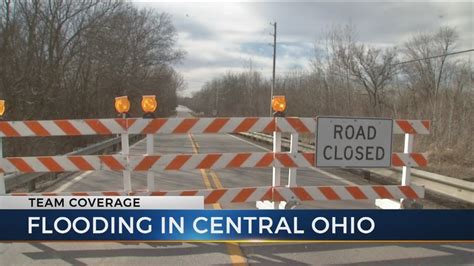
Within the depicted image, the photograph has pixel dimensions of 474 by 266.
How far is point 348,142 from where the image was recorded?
5.96m

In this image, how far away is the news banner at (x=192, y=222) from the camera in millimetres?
4977

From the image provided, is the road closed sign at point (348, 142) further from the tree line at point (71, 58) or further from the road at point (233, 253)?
the tree line at point (71, 58)

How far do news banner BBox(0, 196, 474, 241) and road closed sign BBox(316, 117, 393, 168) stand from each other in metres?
0.85

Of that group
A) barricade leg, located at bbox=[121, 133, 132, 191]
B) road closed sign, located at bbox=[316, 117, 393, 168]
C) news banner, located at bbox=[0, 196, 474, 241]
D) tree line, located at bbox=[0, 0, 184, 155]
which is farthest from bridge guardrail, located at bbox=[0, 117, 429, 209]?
tree line, located at bbox=[0, 0, 184, 155]

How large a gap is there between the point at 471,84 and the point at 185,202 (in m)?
15.5

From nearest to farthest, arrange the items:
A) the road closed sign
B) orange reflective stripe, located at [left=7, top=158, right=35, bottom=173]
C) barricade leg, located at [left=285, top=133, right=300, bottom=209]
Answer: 1. orange reflective stripe, located at [left=7, top=158, right=35, bottom=173]
2. the road closed sign
3. barricade leg, located at [left=285, top=133, right=300, bottom=209]

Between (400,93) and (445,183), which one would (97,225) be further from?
(400,93)

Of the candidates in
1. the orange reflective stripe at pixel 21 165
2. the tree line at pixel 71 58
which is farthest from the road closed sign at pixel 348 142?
the tree line at pixel 71 58

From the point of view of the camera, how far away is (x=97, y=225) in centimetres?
503

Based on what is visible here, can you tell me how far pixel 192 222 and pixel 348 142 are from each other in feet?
8.51

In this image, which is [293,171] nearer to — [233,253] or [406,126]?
[233,253]

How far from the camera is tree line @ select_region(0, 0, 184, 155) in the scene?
23.9 metres

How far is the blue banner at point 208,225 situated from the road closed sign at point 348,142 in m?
0.86

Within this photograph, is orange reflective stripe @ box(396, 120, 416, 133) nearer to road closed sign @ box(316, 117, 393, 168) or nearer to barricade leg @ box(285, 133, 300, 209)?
road closed sign @ box(316, 117, 393, 168)
